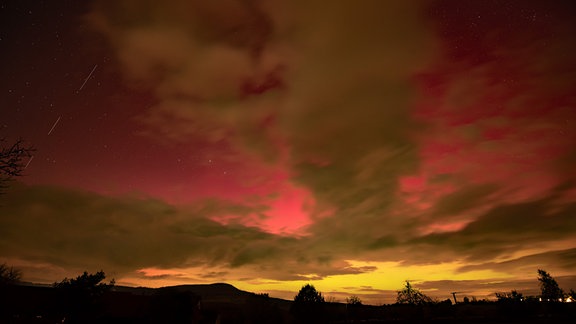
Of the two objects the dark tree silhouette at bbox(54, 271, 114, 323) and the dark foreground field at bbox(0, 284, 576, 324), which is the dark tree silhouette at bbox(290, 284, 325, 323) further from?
the dark tree silhouette at bbox(54, 271, 114, 323)

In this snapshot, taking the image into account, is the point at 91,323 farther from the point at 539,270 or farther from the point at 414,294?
the point at 539,270

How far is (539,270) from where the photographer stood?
367 feet

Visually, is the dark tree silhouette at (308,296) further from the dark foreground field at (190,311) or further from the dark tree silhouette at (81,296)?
the dark tree silhouette at (81,296)

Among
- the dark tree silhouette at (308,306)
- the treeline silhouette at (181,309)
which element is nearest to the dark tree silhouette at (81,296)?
the treeline silhouette at (181,309)

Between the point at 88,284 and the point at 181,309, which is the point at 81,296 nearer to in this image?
the point at 88,284

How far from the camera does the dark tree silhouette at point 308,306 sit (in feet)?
148

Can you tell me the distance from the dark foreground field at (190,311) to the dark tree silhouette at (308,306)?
0.46 feet

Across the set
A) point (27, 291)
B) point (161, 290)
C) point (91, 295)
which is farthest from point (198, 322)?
point (27, 291)

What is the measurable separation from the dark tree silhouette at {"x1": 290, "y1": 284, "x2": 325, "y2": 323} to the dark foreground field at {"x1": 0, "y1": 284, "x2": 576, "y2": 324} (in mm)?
140

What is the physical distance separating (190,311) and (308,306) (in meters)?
17.5

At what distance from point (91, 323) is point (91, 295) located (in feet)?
12.7

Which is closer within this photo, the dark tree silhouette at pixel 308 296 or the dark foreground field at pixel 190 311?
the dark foreground field at pixel 190 311

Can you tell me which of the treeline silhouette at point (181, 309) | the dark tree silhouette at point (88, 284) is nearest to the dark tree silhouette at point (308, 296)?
the treeline silhouette at point (181, 309)

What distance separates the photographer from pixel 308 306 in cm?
4619
